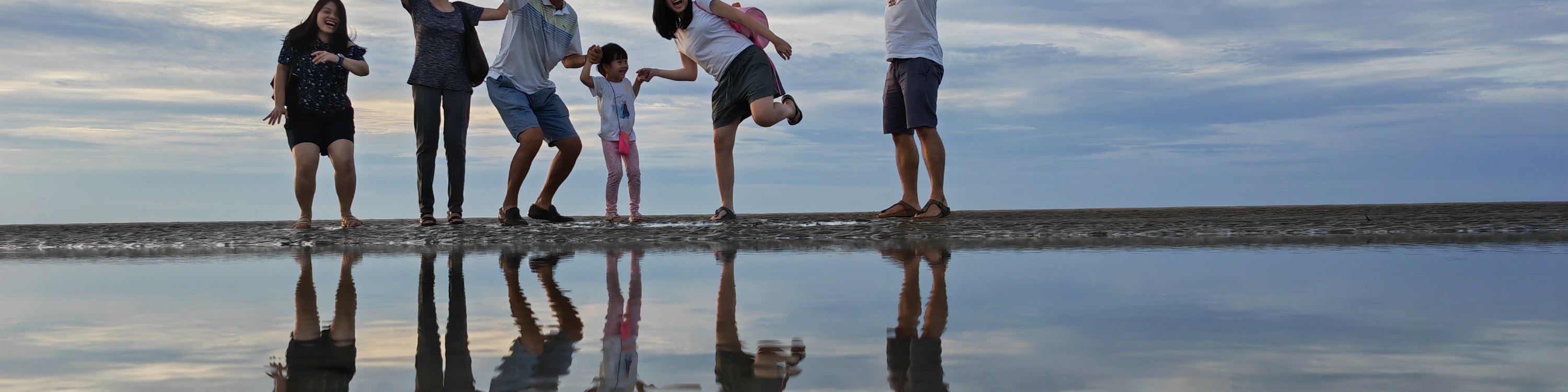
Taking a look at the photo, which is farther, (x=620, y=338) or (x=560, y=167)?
(x=560, y=167)

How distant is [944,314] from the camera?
224 cm

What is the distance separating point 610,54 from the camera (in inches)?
264

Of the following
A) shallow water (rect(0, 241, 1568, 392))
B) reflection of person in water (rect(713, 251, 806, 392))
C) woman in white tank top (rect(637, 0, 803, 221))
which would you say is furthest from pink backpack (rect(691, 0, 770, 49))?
reflection of person in water (rect(713, 251, 806, 392))

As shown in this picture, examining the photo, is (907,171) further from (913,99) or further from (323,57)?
(323,57)

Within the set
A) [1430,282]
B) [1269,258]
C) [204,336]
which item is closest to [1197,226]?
[1269,258]

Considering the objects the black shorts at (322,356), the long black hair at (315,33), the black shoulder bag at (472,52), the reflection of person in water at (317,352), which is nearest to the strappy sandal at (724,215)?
the black shoulder bag at (472,52)

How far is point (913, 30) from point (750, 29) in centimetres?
97

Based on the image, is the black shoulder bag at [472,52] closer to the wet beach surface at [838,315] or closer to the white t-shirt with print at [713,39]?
the white t-shirt with print at [713,39]

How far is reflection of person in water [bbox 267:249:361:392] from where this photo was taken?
1.56 metres

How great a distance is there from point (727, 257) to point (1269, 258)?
2.02 m

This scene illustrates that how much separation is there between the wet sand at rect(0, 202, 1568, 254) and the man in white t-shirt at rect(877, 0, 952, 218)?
29 centimetres

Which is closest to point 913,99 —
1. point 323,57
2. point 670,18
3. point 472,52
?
point 670,18

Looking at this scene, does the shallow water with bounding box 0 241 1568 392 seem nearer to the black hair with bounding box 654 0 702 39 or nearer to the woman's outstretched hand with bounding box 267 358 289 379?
the woman's outstretched hand with bounding box 267 358 289 379

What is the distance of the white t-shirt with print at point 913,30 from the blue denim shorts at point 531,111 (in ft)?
6.61
